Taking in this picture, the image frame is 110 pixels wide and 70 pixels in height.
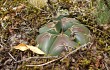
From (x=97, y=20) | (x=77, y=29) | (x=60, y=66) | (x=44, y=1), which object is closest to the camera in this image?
(x=60, y=66)

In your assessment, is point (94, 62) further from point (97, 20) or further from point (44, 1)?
point (44, 1)

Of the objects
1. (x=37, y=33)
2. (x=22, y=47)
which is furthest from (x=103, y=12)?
(x=22, y=47)

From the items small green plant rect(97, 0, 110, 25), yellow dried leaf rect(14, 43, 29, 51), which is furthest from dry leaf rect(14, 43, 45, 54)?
small green plant rect(97, 0, 110, 25)

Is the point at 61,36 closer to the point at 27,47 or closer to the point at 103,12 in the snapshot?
the point at 27,47

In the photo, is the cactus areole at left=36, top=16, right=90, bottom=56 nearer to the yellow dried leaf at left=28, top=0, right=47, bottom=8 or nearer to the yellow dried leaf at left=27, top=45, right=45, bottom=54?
the yellow dried leaf at left=27, top=45, right=45, bottom=54

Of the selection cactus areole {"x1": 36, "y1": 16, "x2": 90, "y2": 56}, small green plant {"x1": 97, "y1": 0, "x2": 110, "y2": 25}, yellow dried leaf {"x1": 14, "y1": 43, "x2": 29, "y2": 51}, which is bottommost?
yellow dried leaf {"x1": 14, "y1": 43, "x2": 29, "y2": 51}

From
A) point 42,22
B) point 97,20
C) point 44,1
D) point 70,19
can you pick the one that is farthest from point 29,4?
point 97,20

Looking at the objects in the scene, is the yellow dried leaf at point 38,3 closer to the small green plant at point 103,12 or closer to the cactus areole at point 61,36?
the cactus areole at point 61,36
